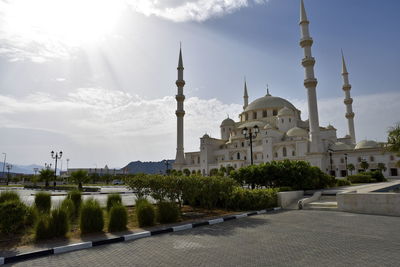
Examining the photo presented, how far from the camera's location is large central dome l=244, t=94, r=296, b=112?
6244 centimetres

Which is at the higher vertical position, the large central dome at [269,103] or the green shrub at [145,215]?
the large central dome at [269,103]

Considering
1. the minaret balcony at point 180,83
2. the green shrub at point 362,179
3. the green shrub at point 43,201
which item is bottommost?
the green shrub at point 43,201

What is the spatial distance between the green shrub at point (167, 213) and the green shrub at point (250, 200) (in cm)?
393

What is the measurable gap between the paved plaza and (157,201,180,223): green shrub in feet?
3.99

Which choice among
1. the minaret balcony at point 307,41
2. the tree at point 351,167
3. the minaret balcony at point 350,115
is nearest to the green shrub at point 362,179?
the tree at point 351,167

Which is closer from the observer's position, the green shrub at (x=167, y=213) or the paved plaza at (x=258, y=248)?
the paved plaza at (x=258, y=248)

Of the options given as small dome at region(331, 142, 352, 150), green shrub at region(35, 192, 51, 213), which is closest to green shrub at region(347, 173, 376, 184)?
small dome at region(331, 142, 352, 150)

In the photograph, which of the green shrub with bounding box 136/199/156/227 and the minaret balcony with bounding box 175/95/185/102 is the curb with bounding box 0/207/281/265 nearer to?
the green shrub with bounding box 136/199/156/227

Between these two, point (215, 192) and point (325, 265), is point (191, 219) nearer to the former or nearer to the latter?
point (215, 192)

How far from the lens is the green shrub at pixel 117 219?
779 centimetres

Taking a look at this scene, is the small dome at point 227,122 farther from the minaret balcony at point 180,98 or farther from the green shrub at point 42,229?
the green shrub at point 42,229

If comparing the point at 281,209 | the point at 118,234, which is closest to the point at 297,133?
the point at 281,209

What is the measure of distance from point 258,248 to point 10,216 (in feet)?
20.6

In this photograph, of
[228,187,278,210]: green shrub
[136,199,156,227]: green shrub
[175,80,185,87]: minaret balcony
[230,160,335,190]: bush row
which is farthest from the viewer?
[175,80,185,87]: minaret balcony
